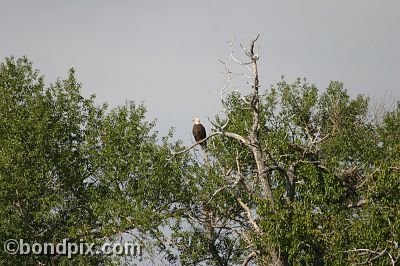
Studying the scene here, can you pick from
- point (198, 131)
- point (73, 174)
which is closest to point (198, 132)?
point (198, 131)

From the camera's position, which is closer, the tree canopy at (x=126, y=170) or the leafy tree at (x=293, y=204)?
the leafy tree at (x=293, y=204)

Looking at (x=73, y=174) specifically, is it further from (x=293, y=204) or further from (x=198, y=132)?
(x=293, y=204)

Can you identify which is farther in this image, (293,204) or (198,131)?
(198,131)

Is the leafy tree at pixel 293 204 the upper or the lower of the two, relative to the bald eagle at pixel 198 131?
lower

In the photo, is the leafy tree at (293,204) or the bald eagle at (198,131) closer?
the leafy tree at (293,204)

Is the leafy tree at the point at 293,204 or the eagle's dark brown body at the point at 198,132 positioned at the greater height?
the eagle's dark brown body at the point at 198,132

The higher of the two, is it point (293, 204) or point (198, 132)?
point (198, 132)

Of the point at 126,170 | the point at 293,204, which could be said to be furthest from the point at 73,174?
the point at 293,204

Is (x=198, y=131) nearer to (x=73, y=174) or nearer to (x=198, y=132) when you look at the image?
(x=198, y=132)

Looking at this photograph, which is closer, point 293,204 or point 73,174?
point 293,204

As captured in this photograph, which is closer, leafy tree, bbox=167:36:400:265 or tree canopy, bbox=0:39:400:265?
leafy tree, bbox=167:36:400:265

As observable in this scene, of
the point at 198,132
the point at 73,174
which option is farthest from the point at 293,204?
the point at 73,174

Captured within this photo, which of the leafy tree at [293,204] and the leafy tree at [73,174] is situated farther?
the leafy tree at [73,174]

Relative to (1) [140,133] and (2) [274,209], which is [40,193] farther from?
(2) [274,209]
